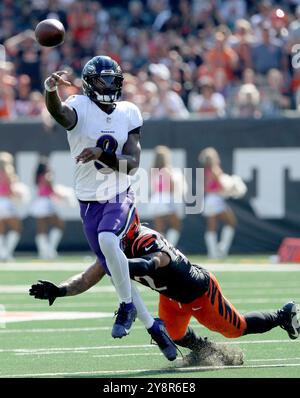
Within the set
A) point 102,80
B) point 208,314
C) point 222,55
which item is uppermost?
point 102,80

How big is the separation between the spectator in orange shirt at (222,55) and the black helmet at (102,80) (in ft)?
34.2

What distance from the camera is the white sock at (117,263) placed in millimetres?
6984

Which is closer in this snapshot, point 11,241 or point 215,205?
point 215,205

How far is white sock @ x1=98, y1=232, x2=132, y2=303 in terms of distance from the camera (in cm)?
698

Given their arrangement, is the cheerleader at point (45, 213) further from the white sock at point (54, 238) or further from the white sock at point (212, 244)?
the white sock at point (212, 244)

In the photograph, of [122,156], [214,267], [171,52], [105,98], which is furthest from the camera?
[171,52]

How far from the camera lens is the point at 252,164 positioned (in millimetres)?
17344

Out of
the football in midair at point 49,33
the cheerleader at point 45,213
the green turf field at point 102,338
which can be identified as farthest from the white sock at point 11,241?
the football in midair at point 49,33

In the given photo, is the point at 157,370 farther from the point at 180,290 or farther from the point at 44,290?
the point at 44,290

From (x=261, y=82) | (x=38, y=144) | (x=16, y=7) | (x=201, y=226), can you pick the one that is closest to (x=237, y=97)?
(x=261, y=82)

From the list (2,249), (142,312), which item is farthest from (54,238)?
(142,312)

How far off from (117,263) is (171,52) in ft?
39.4

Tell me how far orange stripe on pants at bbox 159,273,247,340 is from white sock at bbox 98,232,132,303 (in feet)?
1.06

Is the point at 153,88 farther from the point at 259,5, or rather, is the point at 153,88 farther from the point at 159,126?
the point at 259,5
